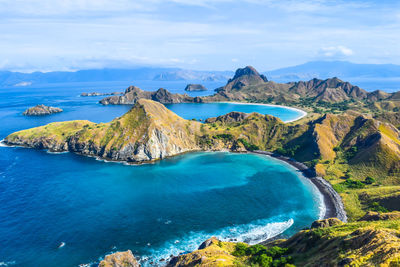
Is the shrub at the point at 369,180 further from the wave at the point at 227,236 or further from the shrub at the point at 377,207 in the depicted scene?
the wave at the point at 227,236

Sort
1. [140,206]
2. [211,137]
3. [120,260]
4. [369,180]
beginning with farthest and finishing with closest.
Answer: [211,137] < [369,180] < [140,206] < [120,260]

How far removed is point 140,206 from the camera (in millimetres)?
98562

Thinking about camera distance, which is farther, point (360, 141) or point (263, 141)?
point (263, 141)

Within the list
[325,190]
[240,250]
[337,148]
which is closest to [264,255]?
[240,250]

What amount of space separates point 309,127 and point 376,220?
4451 inches

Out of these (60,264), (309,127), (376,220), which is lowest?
(60,264)

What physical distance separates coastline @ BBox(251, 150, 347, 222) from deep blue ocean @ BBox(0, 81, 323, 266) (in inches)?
158

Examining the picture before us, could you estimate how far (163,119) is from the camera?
180 metres

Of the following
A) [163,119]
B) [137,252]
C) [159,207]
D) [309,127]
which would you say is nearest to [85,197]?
[159,207]

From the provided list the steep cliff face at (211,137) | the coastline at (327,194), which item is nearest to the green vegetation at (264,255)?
the coastline at (327,194)

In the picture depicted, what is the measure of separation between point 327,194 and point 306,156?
40865 mm

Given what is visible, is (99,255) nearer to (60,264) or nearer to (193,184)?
(60,264)

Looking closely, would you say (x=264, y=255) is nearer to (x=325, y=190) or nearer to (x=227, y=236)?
(x=227, y=236)

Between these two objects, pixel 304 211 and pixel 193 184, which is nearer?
pixel 304 211
